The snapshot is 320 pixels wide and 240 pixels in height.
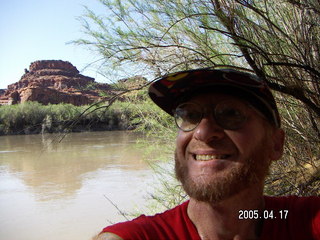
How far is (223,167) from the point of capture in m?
0.98

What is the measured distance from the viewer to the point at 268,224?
0.99 m

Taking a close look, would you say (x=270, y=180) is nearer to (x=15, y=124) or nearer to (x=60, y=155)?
(x=60, y=155)

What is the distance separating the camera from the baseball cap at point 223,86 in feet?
3.34

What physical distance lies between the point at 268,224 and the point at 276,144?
0.89ft

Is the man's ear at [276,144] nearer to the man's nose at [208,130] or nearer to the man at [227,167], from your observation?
the man at [227,167]

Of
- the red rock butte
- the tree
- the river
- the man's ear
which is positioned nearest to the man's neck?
the man's ear

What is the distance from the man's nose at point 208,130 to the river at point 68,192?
3239mm

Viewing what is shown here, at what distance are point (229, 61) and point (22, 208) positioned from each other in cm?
892

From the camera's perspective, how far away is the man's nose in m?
1.03

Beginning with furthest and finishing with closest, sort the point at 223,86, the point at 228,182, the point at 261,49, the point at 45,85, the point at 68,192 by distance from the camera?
the point at 45,85, the point at 68,192, the point at 261,49, the point at 223,86, the point at 228,182

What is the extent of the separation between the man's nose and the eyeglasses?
0.01m

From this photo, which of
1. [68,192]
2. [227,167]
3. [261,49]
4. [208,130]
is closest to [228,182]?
[227,167]

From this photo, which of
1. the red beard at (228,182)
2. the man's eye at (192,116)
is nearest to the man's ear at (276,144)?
the red beard at (228,182)

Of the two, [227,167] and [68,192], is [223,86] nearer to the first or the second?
[227,167]
